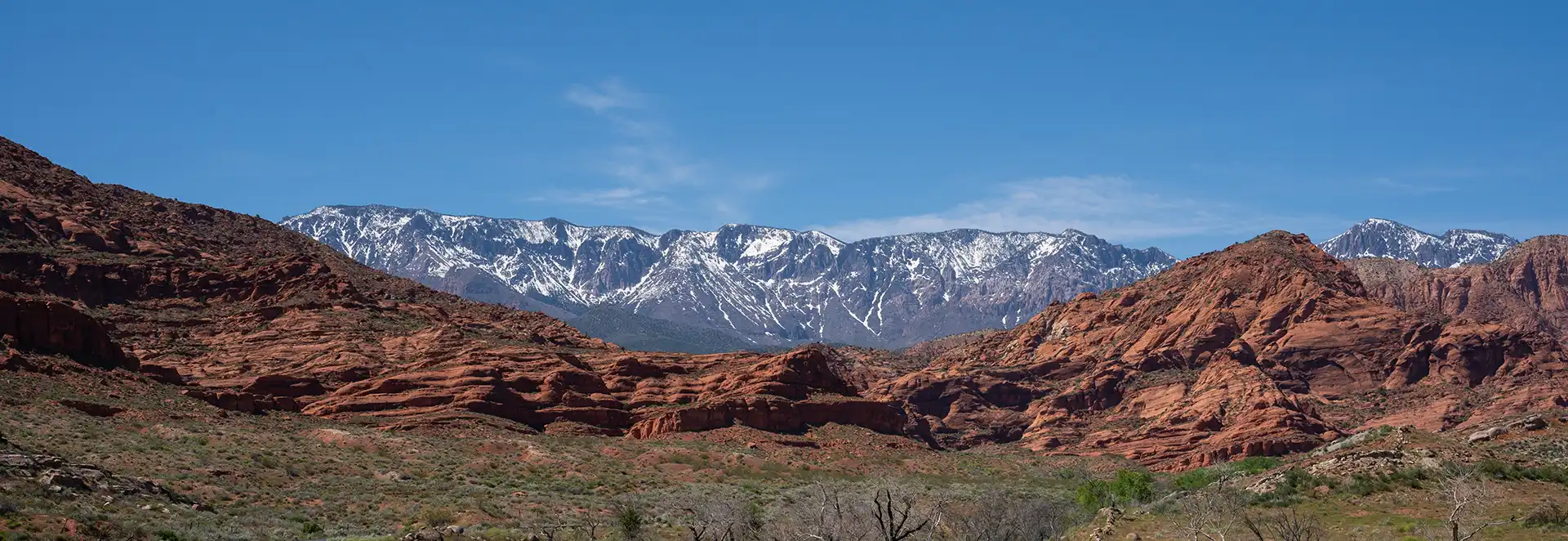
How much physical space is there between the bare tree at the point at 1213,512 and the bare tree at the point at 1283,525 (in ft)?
1.56

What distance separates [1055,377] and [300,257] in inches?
2891

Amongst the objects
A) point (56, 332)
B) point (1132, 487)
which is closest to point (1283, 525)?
point (1132, 487)

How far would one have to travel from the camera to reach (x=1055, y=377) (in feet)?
460

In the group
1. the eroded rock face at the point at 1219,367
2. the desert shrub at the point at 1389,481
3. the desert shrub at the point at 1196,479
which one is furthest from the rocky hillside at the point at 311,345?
the desert shrub at the point at 1389,481

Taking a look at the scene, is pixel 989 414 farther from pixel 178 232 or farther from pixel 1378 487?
pixel 1378 487

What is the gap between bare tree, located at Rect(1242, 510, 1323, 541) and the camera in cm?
3206

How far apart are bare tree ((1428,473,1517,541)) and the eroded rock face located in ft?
233

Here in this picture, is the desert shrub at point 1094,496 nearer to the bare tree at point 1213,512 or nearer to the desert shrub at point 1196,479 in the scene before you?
the desert shrub at point 1196,479

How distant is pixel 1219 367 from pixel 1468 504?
307ft

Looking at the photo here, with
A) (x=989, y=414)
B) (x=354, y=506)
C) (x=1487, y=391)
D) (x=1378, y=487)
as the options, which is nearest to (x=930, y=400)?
(x=989, y=414)

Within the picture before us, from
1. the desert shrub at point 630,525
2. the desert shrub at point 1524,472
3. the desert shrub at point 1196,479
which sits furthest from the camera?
the desert shrub at point 1196,479

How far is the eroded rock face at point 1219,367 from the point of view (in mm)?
115812

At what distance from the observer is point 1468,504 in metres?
34.8

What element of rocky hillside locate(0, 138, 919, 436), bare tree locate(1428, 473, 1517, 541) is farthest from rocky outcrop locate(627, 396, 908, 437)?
bare tree locate(1428, 473, 1517, 541)
